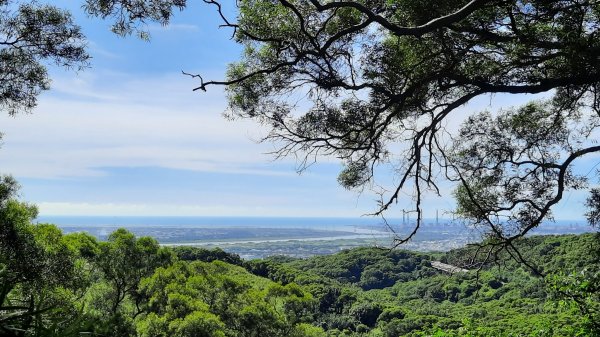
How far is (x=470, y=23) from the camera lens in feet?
14.0

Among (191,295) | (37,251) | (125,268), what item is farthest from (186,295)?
(37,251)

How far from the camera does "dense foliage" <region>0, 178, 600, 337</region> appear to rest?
1215 mm

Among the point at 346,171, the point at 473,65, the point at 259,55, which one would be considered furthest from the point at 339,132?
the point at 473,65

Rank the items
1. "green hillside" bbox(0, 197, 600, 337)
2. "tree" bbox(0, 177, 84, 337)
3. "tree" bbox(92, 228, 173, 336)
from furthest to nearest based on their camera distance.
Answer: "tree" bbox(92, 228, 173, 336) → "tree" bbox(0, 177, 84, 337) → "green hillside" bbox(0, 197, 600, 337)

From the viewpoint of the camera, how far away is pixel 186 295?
13555mm

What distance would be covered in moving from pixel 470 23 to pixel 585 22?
919 mm

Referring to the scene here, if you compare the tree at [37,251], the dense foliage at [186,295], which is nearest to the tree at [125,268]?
the dense foliage at [186,295]

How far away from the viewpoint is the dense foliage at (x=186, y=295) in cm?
121

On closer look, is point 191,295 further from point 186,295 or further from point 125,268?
point 125,268

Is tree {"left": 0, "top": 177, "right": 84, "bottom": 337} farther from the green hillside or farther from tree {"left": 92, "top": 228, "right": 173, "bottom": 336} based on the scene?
tree {"left": 92, "top": 228, "right": 173, "bottom": 336}

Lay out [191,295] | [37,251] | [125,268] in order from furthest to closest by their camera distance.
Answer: [125,268], [191,295], [37,251]

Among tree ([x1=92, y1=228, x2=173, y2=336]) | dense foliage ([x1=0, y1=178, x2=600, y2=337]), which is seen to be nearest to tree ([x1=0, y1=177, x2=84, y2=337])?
dense foliage ([x1=0, y1=178, x2=600, y2=337])

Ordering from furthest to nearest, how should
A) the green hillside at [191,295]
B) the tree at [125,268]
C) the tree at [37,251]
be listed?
the tree at [125,268] → the tree at [37,251] → the green hillside at [191,295]

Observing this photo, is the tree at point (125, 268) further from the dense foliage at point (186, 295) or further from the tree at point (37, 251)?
the tree at point (37, 251)
